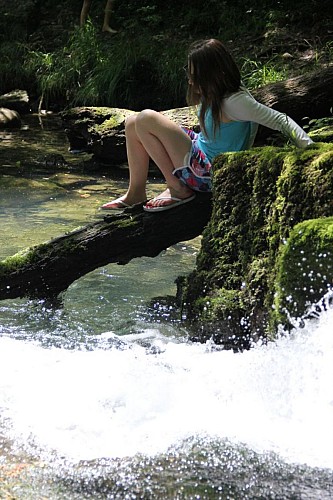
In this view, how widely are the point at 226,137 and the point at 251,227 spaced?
2.34 ft

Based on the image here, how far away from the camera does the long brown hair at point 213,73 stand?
4.47m

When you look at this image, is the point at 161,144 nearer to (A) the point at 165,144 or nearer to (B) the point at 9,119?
(A) the point at 165,144

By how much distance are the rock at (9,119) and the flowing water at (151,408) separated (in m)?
7.56

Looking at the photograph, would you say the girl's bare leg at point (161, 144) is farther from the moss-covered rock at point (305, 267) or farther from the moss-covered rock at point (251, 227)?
the moss-covered rock at point (305, 267)

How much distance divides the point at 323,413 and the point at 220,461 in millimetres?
559

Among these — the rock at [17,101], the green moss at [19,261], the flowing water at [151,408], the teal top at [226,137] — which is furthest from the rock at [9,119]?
the teal top at [226,137]

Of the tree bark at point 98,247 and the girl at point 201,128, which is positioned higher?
the girl at point 201,128

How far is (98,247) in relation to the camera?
15.9 ft

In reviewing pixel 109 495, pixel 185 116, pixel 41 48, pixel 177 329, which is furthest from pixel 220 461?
pixel 41 48

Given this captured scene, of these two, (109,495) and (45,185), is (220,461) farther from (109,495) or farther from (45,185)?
(45,185)

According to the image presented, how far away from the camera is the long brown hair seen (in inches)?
176

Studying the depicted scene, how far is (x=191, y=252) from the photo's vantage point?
6316 millimetres

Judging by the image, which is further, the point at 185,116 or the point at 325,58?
the point at 325,58

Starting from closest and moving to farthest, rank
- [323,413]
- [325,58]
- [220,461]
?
[220,461], [323,413], [325,58]
